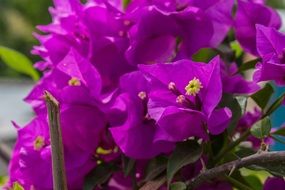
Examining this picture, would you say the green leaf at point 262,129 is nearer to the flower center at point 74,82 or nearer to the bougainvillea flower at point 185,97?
the bougainvillea flower at point 185,97

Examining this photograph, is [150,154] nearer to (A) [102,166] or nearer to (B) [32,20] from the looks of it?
(A) [102,166]

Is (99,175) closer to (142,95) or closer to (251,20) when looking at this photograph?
(142,95)

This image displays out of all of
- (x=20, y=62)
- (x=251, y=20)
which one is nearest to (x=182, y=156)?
(x=251, y=20)

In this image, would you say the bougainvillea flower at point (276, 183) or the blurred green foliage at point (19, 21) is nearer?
the bougainvillea flower at point (276, 183)

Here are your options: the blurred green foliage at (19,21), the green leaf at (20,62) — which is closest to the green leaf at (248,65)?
the green leaf at (20,62)

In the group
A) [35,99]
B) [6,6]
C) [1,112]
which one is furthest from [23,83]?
[35,99]

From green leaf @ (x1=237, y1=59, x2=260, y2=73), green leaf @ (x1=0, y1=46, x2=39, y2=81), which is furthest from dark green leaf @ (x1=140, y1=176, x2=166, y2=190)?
green leaf @ (x1=0, y1=46, x2=39, y2=81)
